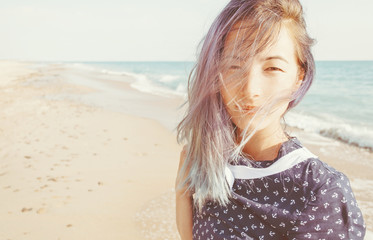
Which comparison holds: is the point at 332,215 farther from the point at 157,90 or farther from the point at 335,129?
the point at 157,90

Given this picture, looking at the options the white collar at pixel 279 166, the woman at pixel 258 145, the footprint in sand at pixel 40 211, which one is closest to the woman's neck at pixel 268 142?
the woman at pixel 258 145

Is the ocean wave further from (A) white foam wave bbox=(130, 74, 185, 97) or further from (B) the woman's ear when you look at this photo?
(A) white foam wave bbox=(130, 74, 185, 97)

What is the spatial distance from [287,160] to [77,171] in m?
4.29

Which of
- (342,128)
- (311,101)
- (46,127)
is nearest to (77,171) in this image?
(46,127)

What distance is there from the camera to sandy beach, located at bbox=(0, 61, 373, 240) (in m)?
3.40

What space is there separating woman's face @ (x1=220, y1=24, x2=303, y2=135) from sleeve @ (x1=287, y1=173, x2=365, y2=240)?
0.34 m

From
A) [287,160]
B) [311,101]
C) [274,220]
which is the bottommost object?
[311,101]

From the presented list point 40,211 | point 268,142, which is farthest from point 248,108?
point 40,211

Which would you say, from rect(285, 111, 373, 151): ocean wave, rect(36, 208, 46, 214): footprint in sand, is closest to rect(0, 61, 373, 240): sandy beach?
rect(36, 208, 46, 214): footprint in sand

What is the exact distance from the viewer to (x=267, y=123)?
125cm

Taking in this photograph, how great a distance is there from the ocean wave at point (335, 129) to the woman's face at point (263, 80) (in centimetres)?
671

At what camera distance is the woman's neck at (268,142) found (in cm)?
131

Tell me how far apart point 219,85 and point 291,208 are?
0.52 m

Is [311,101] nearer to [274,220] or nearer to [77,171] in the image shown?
[77,171]
